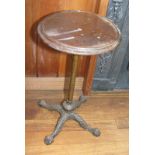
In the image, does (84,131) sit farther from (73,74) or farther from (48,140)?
(73,74)

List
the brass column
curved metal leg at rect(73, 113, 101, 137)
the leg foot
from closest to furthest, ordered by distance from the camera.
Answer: the brass column → the leg foot → curved metal leg at rect(73, 113, 101, 137)

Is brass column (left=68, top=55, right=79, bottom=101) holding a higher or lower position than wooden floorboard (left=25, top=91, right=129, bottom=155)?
higher

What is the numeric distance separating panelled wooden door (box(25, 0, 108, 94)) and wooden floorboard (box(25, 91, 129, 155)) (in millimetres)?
210

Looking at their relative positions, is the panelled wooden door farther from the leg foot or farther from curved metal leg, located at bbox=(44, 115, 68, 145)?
the leg foot

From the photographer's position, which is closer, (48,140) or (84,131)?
(48,140)

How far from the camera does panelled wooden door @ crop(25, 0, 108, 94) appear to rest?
5.94ft

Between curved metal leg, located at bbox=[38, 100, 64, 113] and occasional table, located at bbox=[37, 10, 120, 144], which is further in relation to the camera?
curved metal leg, located at bbox=[38, 100, 64, 113]

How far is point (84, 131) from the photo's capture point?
194 centimetres

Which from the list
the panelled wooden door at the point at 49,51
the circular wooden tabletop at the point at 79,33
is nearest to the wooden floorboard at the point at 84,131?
the panelled wooden door at the point at 49,51

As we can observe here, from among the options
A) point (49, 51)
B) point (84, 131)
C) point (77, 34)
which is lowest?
point (84, 131)

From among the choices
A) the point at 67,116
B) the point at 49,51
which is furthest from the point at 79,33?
the point at 67,116

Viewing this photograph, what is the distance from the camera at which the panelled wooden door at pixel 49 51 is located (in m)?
1.81

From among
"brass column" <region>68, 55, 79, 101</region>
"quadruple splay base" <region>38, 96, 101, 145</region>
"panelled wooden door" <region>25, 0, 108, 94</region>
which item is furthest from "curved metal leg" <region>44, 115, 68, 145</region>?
"panelled wooden door" <region>25, 0, 108, 94</region>

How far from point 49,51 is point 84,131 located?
712 mm
